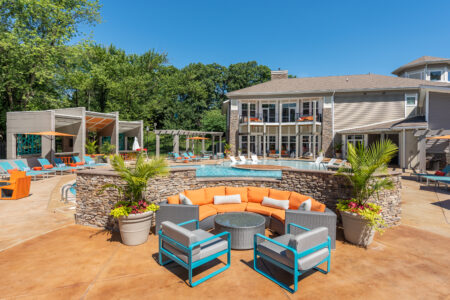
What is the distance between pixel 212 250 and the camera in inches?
141

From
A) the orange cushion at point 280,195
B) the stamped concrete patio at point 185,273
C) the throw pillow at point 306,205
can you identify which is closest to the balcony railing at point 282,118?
the orange cushion at point 280,195

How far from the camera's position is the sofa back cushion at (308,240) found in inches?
125

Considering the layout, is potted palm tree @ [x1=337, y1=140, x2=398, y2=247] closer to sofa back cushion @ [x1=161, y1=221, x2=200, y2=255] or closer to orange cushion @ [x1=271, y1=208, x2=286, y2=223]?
orange cushion @ [x1=271, y1=208, x2=286, y2=223]

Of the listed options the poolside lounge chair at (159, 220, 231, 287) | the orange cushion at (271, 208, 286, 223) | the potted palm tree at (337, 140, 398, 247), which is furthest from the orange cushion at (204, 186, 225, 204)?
the potted palm tree at (337, 140, 398, 247)

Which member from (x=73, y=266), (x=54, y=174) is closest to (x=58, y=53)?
(x=54, y=174)

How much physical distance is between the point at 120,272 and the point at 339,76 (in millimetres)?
27284

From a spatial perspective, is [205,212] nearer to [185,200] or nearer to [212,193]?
[185,200]

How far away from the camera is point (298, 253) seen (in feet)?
10.3

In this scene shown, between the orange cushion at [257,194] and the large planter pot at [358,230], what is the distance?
1.97 meters

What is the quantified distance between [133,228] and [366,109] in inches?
890

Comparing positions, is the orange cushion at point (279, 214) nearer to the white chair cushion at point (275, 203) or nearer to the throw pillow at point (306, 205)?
the white chair cushion at point (275, 203)

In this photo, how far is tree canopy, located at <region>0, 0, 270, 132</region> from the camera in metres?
19.6

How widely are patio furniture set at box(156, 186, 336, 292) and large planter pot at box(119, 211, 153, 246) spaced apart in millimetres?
412

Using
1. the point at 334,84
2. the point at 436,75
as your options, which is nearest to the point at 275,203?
the point at 334,84
